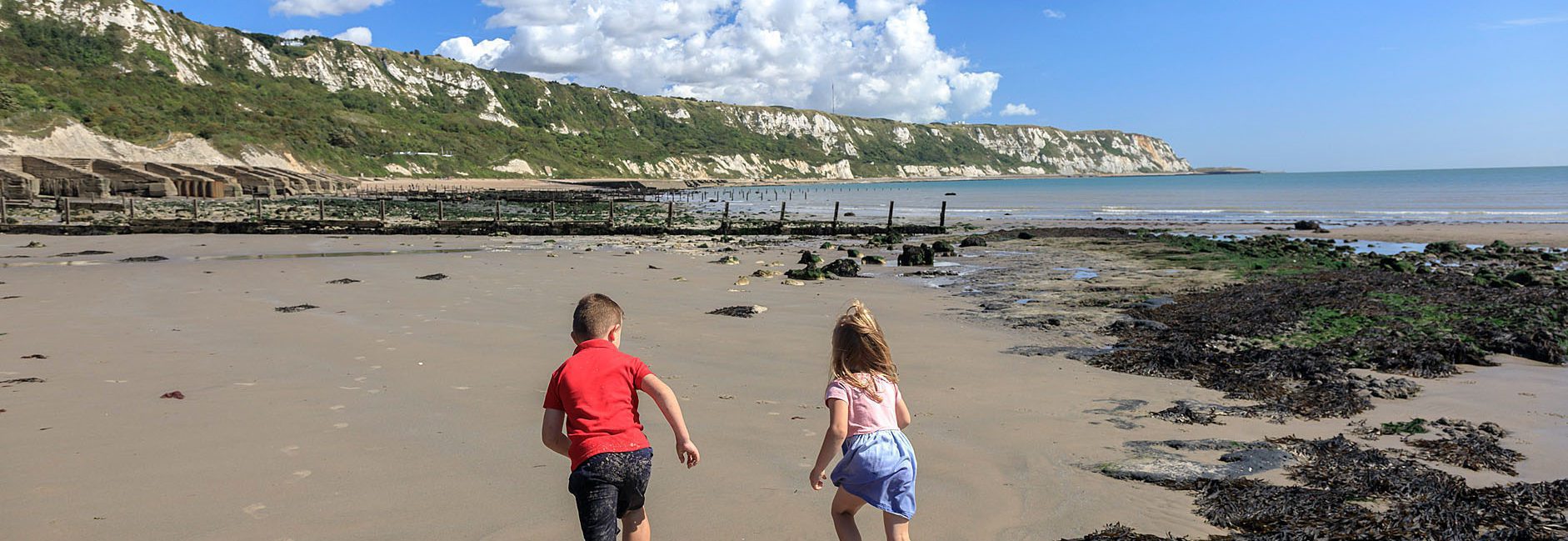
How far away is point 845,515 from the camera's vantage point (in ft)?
12.0

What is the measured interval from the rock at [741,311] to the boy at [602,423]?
26.1 ft

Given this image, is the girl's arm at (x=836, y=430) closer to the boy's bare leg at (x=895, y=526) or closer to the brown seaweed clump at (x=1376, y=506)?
the boy's bare leg at (x=895, y=526)

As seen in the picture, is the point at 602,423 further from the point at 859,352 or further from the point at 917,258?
the point at 917,258

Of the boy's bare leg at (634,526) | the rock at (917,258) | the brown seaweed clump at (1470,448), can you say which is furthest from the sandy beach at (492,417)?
the rock at (917,258)

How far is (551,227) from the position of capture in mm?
31219

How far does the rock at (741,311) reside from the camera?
11.5 m

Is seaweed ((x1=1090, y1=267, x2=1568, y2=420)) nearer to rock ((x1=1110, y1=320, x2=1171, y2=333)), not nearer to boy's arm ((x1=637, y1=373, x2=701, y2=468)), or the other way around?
rock ((x1=1110, y1=320, x2=1171, y2=333))

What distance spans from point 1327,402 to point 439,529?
21.3 ft

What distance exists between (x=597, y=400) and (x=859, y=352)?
100cm

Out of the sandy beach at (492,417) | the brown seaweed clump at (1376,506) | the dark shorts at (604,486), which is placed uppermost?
the dark shorts at (604,486)

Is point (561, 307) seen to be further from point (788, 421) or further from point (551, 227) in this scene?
point (551, 227)

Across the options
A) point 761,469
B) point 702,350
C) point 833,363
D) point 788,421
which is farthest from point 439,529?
point 702,350

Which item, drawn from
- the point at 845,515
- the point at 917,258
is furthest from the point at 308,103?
the point at 845,515

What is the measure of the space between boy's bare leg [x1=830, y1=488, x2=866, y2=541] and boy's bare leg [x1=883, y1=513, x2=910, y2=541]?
117 millimetres
